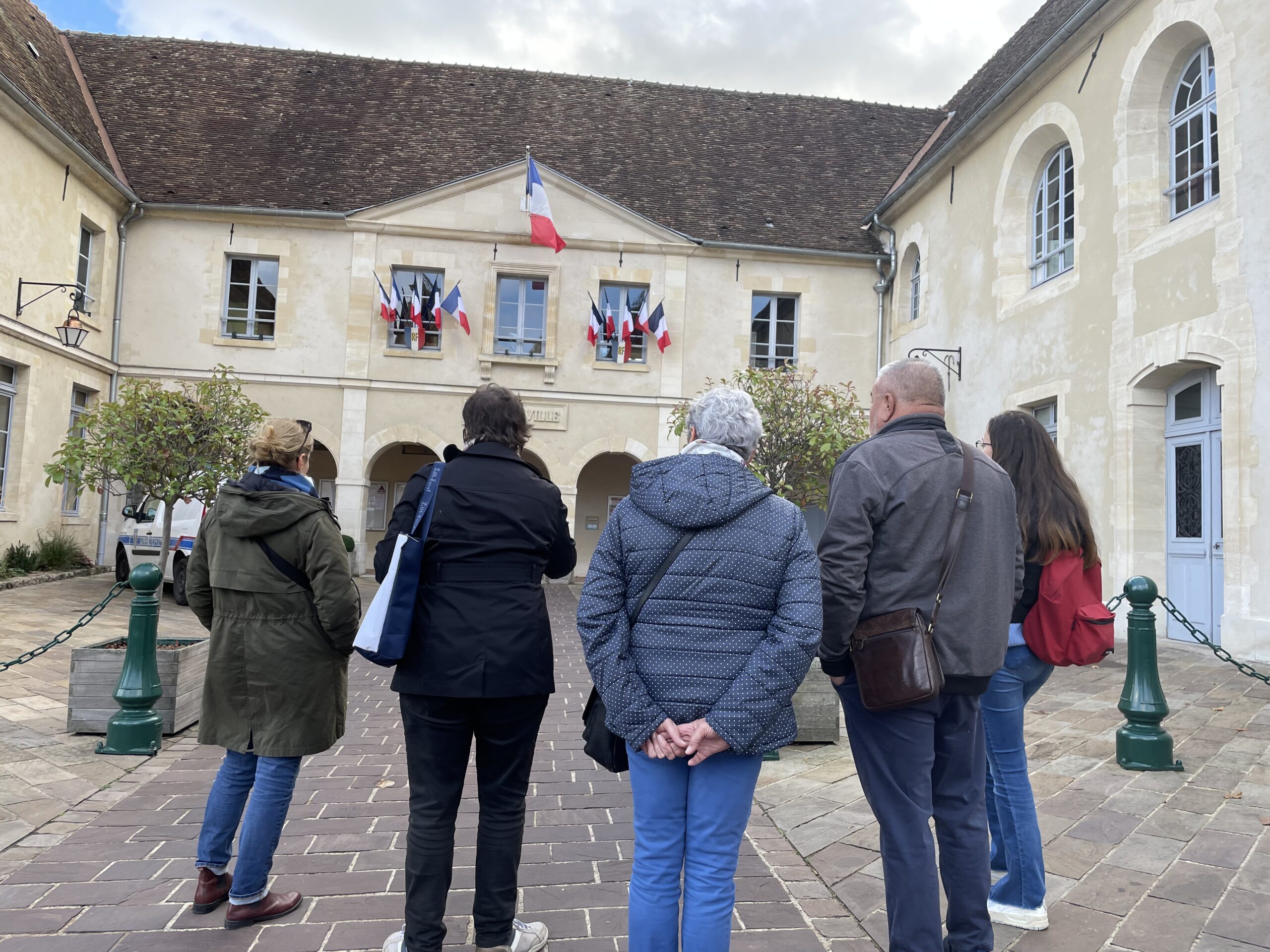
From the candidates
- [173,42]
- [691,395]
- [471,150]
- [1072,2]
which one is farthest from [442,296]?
[1072,2]

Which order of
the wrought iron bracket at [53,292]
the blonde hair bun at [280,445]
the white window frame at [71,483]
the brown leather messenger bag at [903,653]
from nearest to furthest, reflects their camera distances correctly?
the brown leather messenger bag at [903,653], the blonde hair bun at [280,445], the wrought iron bracket at [53,292], the white window frame at [71,483]

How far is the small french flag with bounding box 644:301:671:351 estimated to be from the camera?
1656 centimetres

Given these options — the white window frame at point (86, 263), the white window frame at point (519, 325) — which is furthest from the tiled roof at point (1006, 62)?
the white window frame at point (86, 263)

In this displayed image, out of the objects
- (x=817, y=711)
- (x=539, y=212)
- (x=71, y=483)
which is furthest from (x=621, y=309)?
(x=817, y=711)

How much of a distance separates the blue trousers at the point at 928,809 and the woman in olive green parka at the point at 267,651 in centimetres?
182

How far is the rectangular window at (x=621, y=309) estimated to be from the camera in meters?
17.1

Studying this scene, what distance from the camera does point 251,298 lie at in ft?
54.3

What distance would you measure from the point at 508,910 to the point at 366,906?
0.66m

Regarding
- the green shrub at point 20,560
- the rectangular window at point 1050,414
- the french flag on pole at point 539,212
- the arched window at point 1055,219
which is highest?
the french flag on pole at point 539,212

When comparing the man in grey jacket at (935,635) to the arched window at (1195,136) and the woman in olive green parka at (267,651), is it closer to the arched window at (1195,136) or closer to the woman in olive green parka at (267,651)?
the woman in olive green parka at (267,651)

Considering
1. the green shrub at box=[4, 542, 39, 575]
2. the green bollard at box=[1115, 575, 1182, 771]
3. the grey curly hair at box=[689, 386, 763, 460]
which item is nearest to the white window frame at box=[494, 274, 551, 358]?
the green shrub at box=[4, 542, 39, 575]

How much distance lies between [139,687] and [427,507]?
3.48 metres

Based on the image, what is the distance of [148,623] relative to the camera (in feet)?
16.6

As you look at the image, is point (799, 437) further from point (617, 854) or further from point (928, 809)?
point (928, 809)
